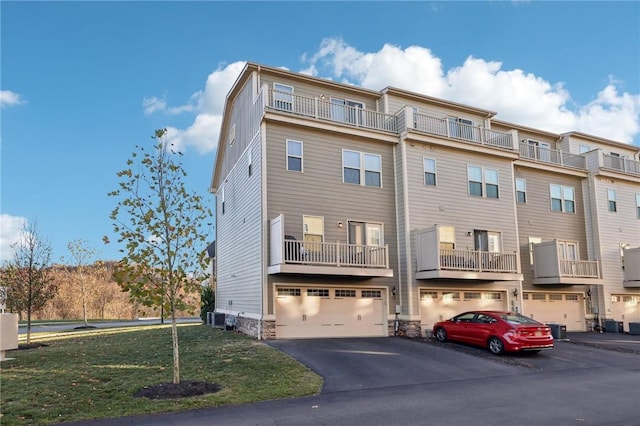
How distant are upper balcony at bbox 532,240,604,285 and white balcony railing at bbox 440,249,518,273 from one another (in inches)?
146

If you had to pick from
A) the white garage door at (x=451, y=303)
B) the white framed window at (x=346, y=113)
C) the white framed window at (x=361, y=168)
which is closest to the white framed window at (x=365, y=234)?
the white framed window at (x=361, y=168)

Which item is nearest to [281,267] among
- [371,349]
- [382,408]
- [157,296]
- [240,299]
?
[371,349]

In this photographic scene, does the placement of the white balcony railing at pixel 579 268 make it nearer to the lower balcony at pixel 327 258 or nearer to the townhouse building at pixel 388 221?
the townhouse building at pixel 388 221

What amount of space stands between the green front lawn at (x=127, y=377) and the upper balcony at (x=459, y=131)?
11.9m

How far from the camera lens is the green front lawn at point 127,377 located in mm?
8953

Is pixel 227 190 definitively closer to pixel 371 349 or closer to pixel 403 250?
pixel 403 250

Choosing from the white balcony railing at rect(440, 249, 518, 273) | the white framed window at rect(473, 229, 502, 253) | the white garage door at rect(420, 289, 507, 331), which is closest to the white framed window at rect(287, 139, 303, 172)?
the white balcony railing at rect(440, 249, 518, 273)

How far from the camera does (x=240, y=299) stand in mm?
21422

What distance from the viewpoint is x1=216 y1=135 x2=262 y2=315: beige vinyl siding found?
1884 cm

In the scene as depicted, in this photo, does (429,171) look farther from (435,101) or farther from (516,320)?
(516,320)

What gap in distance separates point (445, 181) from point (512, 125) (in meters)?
8.16

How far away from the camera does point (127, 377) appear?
11.5 m

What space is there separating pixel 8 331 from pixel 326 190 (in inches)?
443

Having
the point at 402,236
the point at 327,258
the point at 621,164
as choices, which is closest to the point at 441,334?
the point at 402,236
